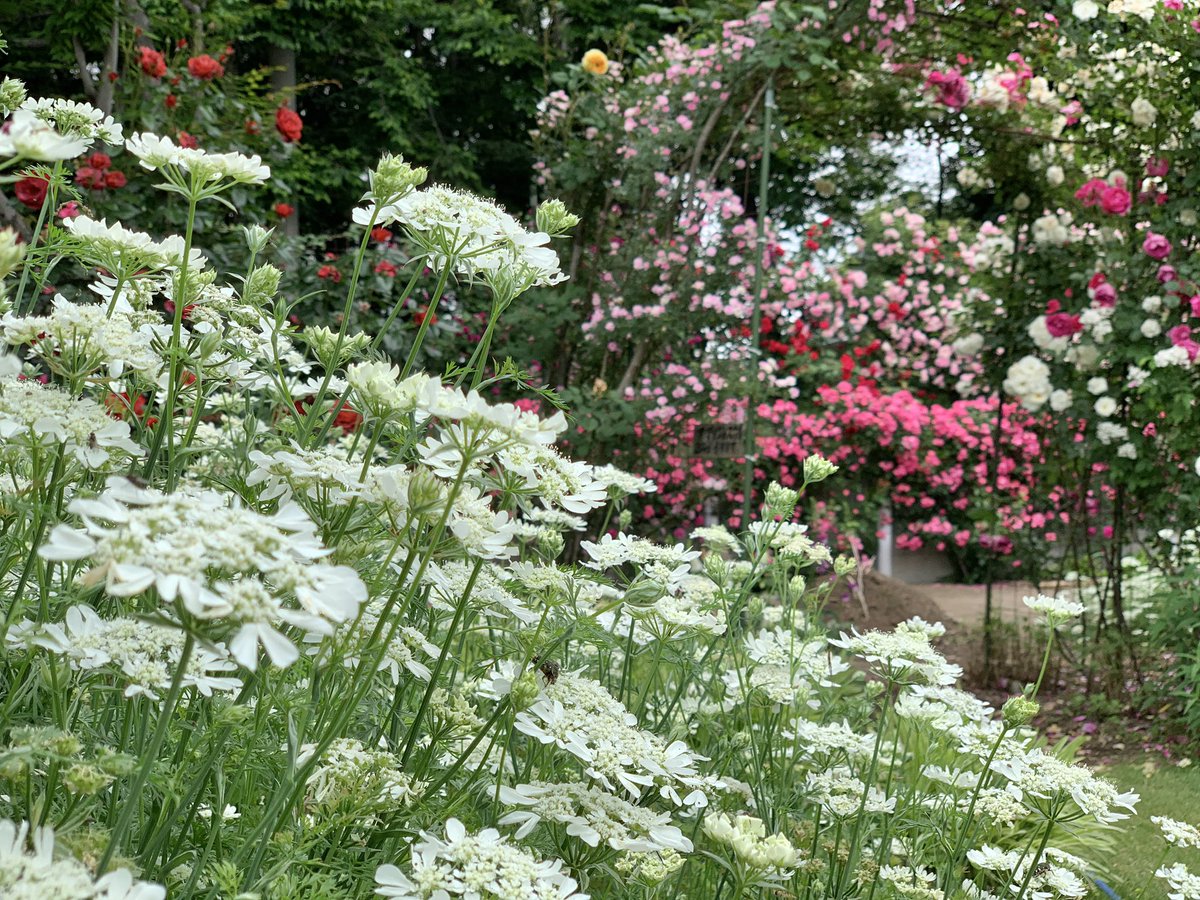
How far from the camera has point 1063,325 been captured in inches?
186

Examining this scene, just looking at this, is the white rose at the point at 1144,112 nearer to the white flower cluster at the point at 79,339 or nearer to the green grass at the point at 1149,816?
the green grass at the point at 1149,816

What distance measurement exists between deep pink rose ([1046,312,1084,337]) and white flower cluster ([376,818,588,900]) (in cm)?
437

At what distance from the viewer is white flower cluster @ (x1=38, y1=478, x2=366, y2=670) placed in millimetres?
686

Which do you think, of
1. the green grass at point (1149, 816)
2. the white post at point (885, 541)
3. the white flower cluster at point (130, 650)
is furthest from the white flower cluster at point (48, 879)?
the white post at point (885, 541)

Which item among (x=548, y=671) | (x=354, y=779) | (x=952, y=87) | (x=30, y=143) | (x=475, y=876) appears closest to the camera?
(x=30, y=143)

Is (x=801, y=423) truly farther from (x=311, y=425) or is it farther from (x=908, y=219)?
(x=311, y=425)

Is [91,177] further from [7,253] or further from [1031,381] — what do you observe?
[1031,381]

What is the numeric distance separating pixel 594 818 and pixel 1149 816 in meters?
2.69

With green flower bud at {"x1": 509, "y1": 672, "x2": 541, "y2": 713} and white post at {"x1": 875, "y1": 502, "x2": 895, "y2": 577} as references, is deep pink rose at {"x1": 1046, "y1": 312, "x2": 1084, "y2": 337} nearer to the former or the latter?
white post at {"x1": 875, "y1": 502, "x2": 895, "y2": 577}

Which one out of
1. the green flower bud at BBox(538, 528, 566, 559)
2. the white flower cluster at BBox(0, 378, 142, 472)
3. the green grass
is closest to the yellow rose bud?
the green grass

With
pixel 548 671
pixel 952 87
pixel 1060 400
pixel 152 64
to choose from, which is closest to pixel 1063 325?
pixel 1060 400

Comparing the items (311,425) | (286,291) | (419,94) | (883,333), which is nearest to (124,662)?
(311,425)

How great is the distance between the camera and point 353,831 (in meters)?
1.18

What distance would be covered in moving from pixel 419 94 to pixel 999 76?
6.10 metres
